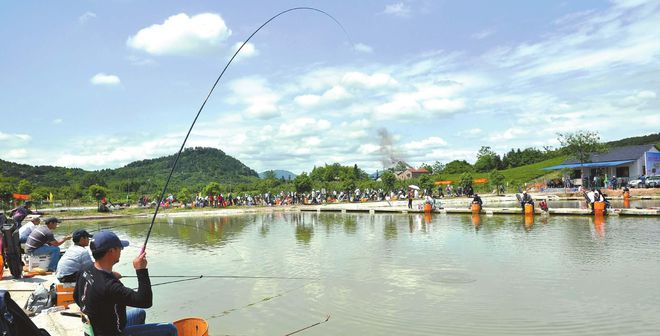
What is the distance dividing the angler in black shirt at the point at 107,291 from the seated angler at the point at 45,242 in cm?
685

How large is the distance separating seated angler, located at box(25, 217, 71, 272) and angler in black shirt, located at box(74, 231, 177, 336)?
6849 millimetres

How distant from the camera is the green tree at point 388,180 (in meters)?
56.2

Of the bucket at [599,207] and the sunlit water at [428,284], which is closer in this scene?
the sunlit water at [428,284]

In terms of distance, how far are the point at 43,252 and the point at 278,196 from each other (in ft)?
144

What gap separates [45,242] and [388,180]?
47.6m

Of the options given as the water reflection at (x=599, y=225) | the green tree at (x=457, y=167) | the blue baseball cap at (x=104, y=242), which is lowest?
the water reflection at (x=599, y=225)

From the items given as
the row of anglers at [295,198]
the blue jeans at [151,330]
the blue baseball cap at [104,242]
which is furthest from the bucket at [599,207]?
the row of anglers at [295,198]

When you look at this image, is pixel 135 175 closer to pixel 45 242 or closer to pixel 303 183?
pixel 303 183

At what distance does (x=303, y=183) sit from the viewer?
5156 centimetres

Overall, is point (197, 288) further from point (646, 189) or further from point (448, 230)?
point (646, 189)

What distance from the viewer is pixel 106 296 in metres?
4.18

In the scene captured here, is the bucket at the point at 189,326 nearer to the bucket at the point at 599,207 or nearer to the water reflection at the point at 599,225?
the water reflection at the point at 599,225

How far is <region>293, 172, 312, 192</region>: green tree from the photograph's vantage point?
51.5 meters

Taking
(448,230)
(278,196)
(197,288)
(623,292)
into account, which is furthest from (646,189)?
(197,288)
